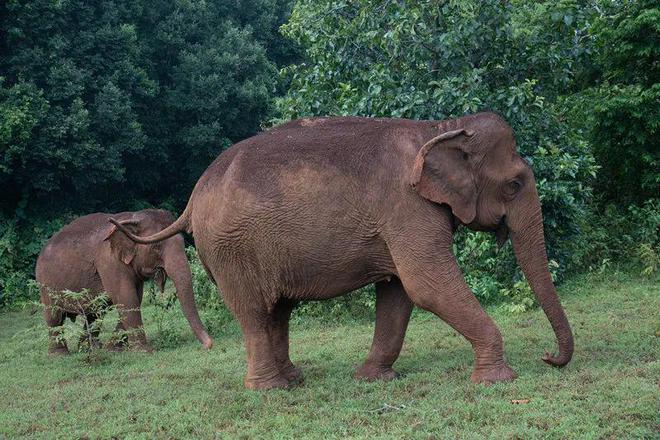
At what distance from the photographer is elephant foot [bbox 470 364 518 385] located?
662 cm

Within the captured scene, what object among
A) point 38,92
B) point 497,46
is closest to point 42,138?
point 38,92

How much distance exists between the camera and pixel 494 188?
7.00 meters

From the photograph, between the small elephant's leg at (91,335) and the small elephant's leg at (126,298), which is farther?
the small elephant's leg at (126,298)

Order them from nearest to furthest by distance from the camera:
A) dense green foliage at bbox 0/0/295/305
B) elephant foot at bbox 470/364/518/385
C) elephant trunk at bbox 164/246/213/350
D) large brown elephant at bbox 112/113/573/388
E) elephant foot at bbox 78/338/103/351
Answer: elephant foot at bbox 470/364/518/385, large brown elephant at bbox 112/113/573/388, elephant trunk at bbox 164/246/213/350, elephant foot at bbox 78/338/103/351, dense green foliage at bbox 0/0/295/305

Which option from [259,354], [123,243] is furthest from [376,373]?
[123,243]

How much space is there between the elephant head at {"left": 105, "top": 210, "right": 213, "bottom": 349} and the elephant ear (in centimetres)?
481

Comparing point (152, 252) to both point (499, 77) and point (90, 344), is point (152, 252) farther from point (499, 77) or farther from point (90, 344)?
point (499, 77)

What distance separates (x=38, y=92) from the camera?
20547 millimetres

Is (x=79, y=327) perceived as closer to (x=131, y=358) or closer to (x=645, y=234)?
(x=131, y=358)

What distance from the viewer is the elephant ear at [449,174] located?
6.75 m

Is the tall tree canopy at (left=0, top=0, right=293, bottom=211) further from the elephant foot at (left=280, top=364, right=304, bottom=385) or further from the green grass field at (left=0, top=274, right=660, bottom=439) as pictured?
the elephant foot at (left=280, top=364, right=304, bottom=385)

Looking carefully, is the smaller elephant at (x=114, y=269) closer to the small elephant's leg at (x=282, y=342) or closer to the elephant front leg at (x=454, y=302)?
the small elephant's leg at (x=282, y=342)

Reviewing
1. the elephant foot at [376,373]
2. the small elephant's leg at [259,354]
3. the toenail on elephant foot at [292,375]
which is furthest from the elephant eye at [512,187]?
the toenail on elephant foot at [292,375]

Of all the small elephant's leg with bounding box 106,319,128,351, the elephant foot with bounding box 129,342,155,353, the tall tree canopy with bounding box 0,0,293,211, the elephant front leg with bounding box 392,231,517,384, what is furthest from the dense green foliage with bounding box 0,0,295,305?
the elephant front leg with bounding box 392,231,517,384
